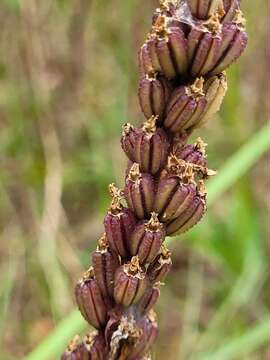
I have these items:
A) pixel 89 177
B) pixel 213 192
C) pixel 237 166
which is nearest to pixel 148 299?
pixel 213 192

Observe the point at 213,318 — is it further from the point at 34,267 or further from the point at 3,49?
the point at 3,49

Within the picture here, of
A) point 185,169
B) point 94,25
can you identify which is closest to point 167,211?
point 185,169

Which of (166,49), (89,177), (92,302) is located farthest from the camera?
(89,177)

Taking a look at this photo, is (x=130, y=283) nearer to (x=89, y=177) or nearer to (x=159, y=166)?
(x=159, y=166)

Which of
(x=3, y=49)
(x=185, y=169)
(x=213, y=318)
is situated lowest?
(x=185, y=169)

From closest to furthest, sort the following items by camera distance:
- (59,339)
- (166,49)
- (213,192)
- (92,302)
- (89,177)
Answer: (166,49), (92,302), (59,339), (213,192), (89,177)

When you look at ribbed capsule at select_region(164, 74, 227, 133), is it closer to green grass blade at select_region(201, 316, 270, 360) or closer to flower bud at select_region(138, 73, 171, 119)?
flower bud at select_region(138, 73, 171, 119)
